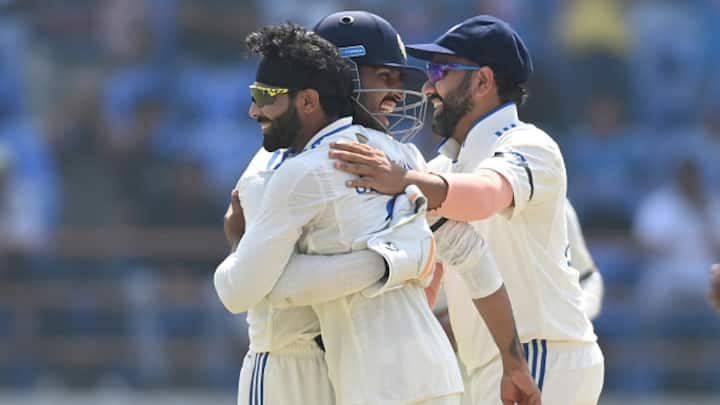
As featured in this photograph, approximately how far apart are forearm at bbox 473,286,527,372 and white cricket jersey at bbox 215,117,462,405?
0.85 ft

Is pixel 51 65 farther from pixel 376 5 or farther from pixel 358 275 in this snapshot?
pixel 358 275

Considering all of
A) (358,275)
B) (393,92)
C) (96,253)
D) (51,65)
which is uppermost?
(393,92)

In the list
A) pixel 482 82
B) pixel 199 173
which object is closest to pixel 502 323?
pixel 482 82

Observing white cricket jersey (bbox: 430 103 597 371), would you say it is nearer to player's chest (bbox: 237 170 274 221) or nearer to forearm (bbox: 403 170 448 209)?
forearm (bbox: 403 170 448 209)

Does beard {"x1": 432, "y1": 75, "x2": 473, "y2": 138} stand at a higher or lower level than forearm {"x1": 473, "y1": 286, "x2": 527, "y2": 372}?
higher

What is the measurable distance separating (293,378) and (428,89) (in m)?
1.14

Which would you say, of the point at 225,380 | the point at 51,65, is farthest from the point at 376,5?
the point at 225,380

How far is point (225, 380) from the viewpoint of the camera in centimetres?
941

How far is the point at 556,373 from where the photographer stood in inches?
170

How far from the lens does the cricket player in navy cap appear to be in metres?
4.22

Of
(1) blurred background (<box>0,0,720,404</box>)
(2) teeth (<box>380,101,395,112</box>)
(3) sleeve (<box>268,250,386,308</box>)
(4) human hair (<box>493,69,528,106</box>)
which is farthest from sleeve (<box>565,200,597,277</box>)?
(1) blurred background (<box>0,0,720,404</box>)

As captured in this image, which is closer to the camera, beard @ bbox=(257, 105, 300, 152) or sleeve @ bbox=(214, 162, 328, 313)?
sleeve @ bbox=(214, 162, 328, 313)

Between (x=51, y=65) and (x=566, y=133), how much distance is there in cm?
403

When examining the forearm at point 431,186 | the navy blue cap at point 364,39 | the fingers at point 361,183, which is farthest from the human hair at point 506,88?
the fingers at point 361,183
